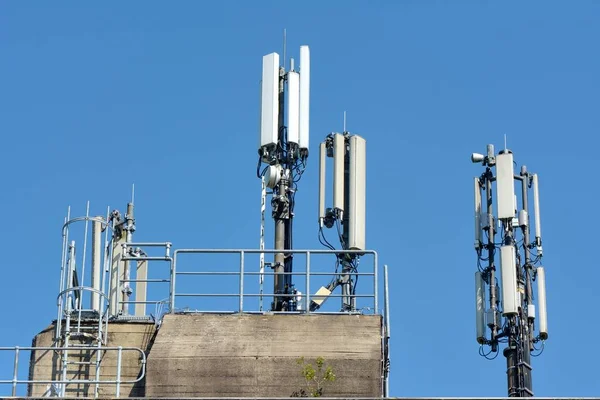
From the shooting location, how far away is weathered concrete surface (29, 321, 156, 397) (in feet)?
104

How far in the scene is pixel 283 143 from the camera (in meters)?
36.6

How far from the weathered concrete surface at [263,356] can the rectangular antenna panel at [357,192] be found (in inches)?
151

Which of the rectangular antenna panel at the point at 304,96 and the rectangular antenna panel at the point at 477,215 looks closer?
the rectangular antenna panel at the point at 304,96

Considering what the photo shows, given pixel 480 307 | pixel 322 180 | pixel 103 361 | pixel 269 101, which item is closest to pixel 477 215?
pixel 480 307

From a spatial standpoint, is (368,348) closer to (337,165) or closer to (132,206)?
(337,165)

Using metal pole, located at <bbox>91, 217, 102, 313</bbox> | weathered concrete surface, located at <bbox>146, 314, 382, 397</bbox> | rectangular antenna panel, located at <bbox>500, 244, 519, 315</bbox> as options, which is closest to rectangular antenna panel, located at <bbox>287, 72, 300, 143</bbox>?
metal pole, located at <bbox>91, 217, 102, 313</bbox>

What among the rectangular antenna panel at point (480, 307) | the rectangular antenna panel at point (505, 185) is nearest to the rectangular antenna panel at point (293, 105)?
the rectangular antenna panel at point (505, 185)

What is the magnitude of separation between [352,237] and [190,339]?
5.26m

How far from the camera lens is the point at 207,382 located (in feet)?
99.1

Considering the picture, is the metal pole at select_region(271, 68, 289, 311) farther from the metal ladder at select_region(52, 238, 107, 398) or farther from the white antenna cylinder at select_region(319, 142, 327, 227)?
the metal ladder at select_region(52, 238, 107, 398)

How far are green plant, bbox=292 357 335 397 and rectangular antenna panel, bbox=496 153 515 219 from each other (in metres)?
11.2

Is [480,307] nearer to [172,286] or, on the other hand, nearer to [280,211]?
[280,211]

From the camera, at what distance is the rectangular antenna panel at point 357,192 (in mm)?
34875

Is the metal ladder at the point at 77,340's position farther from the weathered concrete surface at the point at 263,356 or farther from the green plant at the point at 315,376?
the green plant at the point at 315,376
